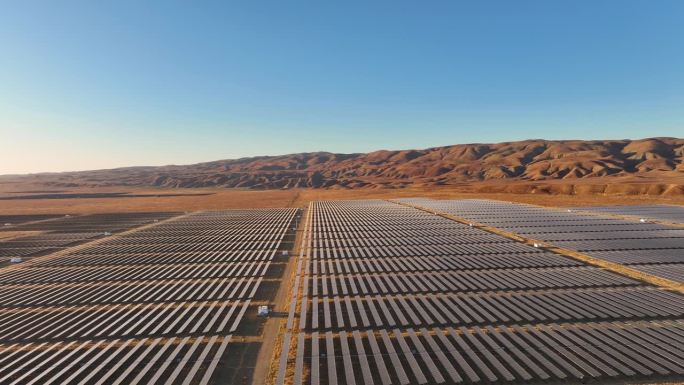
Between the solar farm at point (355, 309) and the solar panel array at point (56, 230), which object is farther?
the solar panel array at point (56, 230)

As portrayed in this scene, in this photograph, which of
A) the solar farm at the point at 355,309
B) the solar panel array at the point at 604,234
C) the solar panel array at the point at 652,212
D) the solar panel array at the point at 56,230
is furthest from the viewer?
the solar panel array at the point at 652,212

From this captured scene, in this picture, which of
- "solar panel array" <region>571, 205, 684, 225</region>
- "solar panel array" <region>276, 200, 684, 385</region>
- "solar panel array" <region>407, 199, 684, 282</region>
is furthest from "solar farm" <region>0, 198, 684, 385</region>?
"solar panel array" <region>571, 205, 684, 225</region>

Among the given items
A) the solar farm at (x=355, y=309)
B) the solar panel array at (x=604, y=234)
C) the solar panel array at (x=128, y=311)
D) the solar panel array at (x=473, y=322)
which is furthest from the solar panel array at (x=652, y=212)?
the solar panel array at (x=128, y=311)

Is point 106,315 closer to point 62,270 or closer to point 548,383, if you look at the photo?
point 62,270

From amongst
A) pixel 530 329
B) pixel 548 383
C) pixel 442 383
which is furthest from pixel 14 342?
pixel 530 329

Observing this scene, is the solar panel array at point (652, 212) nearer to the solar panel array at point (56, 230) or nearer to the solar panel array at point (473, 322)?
the solar panel array at point (473, 322)

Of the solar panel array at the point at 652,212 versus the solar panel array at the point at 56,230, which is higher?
the solar panel array at the point at 56,230

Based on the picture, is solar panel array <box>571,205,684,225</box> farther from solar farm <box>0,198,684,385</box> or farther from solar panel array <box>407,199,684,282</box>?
solar farm <box>0,198,684,385</box>
